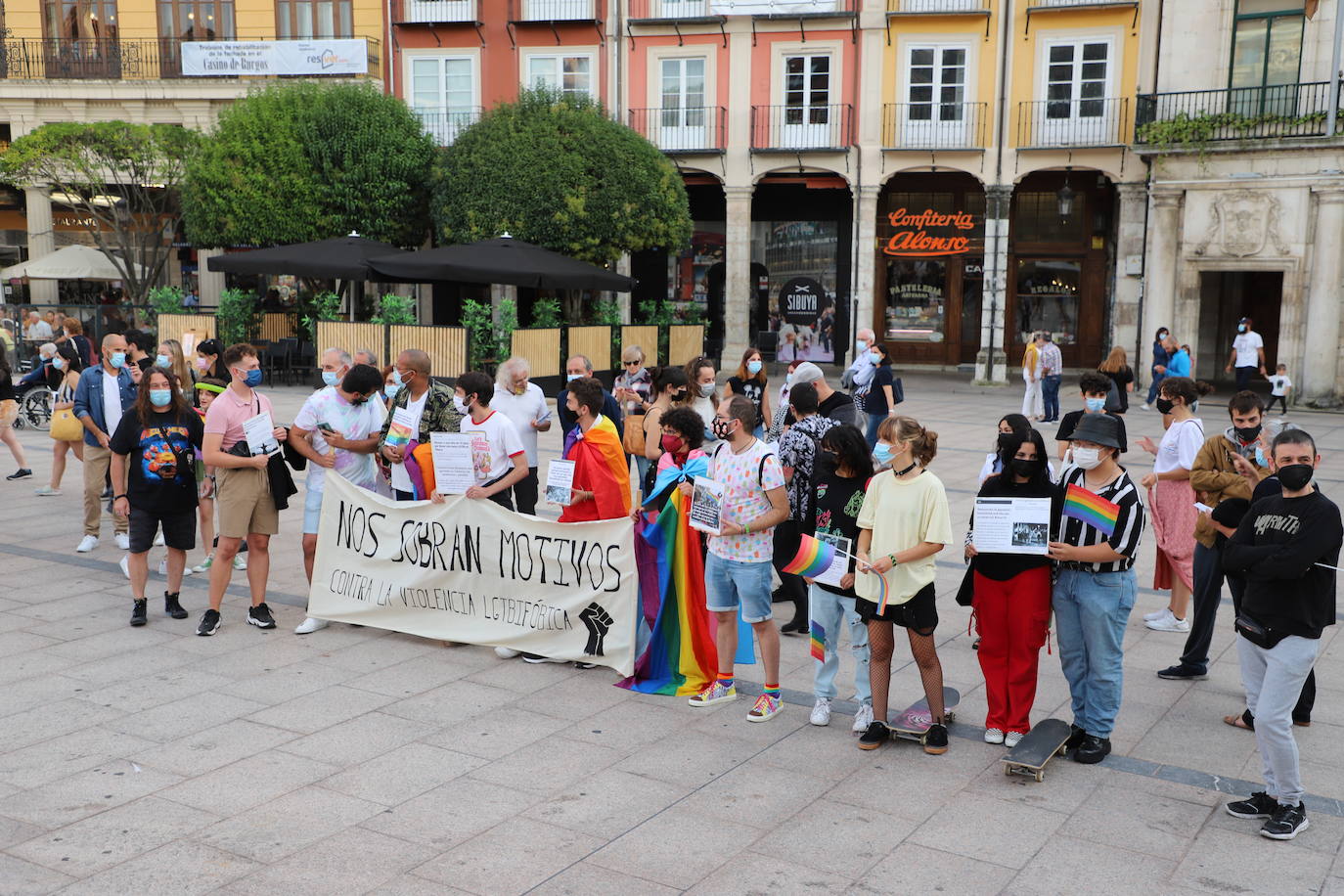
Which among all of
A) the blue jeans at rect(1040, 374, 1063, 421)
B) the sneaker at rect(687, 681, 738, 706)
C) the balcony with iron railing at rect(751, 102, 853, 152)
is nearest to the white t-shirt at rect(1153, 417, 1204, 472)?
the sneaker at rect(687, 681, 738, 706)

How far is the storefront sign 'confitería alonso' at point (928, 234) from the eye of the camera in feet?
105

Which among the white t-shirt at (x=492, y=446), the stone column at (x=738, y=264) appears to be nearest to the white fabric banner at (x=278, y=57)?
the stone column at (x=738, y=264)

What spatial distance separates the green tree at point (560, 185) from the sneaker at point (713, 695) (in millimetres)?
19805

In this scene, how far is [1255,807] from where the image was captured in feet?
18.0

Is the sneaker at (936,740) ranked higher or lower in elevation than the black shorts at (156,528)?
lower

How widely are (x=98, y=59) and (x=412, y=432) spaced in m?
28.5

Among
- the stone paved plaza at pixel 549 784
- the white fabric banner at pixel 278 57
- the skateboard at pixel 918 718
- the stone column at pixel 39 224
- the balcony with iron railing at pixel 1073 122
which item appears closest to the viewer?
the stone paved plaza at pixel 549 784

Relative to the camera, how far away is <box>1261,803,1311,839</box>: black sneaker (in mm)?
5301

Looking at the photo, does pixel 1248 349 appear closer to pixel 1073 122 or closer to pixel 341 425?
pixel 1073 122

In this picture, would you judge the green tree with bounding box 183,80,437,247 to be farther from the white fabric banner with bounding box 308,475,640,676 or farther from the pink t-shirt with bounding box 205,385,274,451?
the white fabric banner with bounding box 308,475,640,676

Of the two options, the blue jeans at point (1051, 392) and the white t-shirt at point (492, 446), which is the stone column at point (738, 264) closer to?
the blue jeans at point (1051, 392)

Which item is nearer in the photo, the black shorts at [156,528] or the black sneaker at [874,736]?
the black sneaker at [874,736]

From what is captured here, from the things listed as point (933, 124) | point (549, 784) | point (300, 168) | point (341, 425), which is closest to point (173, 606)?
point (341, 425)

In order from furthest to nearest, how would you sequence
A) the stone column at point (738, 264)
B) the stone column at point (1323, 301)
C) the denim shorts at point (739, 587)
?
the stone column at point (738, 264)
the stone column at point (1323, 301)
the denim shorts at point (739, 587)
